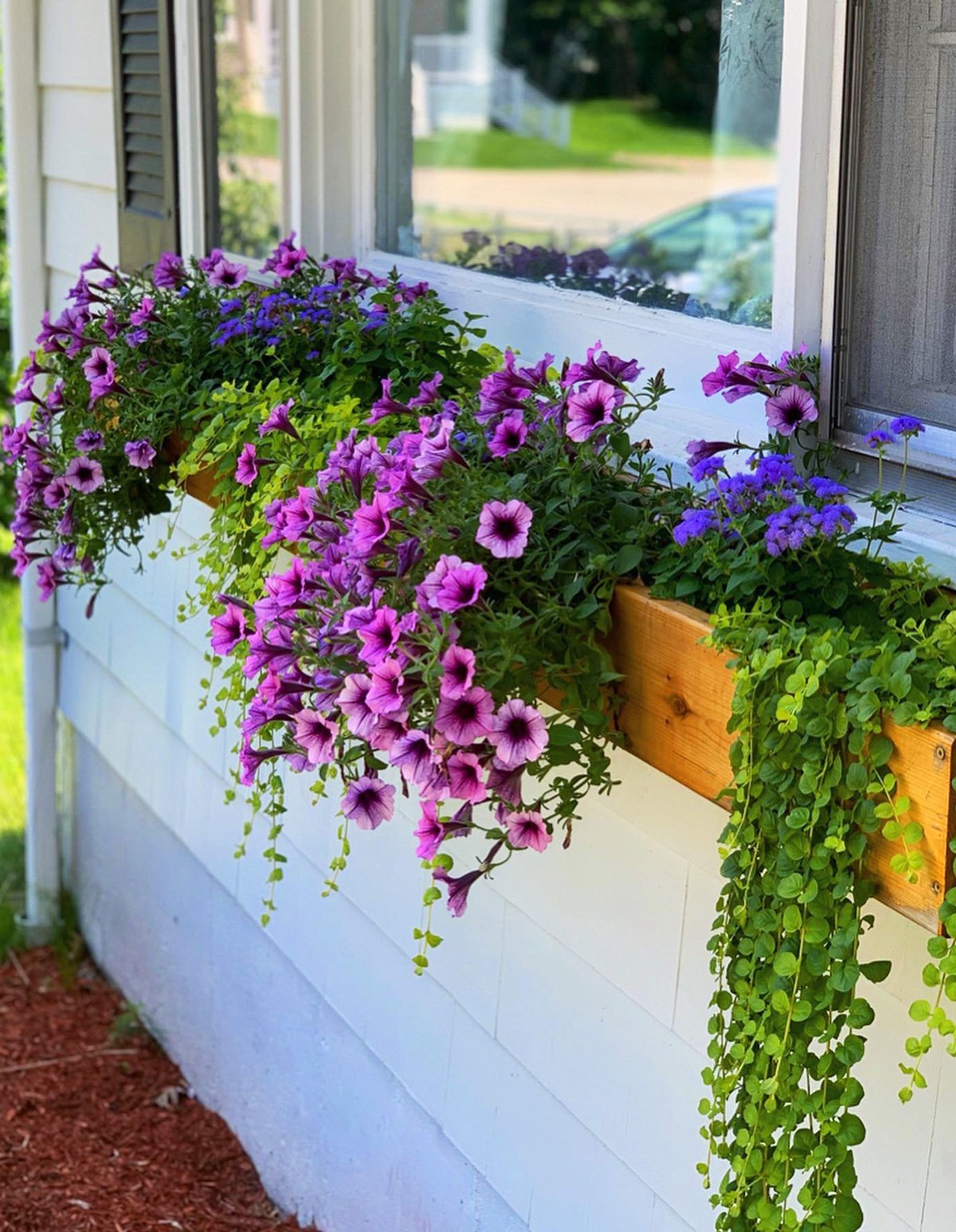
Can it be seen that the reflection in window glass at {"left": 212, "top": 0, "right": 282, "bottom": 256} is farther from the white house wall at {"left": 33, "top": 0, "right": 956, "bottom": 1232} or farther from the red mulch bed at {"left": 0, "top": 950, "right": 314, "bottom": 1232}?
the red mulch bed at {"left": 0, "top": 950, "right": 314, "bottom": 1232}

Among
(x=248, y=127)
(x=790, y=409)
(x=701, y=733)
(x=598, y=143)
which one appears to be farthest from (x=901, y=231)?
(x=598, y=143)

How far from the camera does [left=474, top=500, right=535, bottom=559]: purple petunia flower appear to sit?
4.18ft

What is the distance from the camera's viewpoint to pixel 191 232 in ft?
9.73

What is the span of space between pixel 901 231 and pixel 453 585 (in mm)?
573

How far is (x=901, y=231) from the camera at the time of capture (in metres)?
1.44

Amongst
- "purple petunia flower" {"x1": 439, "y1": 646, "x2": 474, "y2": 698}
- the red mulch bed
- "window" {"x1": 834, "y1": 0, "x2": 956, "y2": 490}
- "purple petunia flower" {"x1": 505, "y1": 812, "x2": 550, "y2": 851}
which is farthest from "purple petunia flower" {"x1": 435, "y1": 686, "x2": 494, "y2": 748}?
the red mulch bed

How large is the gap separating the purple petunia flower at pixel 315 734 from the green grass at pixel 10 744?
340 cm

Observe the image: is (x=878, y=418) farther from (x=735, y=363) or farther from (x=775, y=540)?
(x=775, y=540)

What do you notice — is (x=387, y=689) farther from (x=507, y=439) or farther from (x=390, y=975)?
(x=390, y=975)

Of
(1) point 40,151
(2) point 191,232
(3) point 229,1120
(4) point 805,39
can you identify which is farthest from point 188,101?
(3) point 229,1120

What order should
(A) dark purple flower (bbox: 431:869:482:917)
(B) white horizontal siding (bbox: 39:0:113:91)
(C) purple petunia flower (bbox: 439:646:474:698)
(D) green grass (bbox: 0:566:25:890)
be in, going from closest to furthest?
(C) purple petunia flower (bbox: 439:646:474:698) < (A) dark purple flower (bbox: 431:869:482:917) < (B) white horizontal siding (bbox: 39:0:113:91) < (D) green grass (bbox: 0:566:25:890)

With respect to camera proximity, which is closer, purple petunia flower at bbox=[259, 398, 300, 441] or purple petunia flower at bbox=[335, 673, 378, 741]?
purple petunia flower at bbox=[335, 673, 378, 741]

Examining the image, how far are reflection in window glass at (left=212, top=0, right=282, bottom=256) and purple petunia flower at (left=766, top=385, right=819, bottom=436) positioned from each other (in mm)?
1463

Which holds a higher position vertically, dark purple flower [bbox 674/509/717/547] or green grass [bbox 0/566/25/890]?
dark purple flower [bbox 674/509/717/547]
